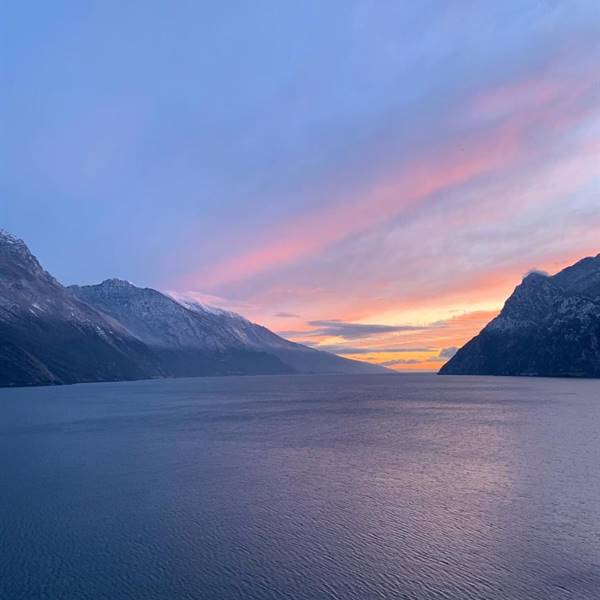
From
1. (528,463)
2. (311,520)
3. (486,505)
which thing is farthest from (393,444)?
(311,520)

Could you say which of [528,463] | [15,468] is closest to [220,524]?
[15,468]

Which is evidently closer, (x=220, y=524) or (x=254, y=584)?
(x=254, y=584)

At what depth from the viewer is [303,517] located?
160ft

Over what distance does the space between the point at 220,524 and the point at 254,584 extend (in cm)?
1332

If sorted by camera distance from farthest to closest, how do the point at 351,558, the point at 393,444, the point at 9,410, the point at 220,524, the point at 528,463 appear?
the point at 9,410 → the point at 393,444 → the point at 528,463 → the point at 220,524 → the point at 351,558

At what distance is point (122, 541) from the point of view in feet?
141

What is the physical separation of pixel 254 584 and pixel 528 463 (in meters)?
55.2

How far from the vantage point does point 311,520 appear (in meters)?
47.8

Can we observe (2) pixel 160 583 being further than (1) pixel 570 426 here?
No

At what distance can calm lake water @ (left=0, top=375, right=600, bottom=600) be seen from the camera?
1358 inches

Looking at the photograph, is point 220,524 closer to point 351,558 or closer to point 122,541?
point 122,541

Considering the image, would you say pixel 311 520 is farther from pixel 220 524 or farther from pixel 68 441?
pixel 68 441

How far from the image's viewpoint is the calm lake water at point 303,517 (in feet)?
113

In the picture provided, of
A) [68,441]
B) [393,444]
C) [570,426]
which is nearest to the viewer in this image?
[393,444]
